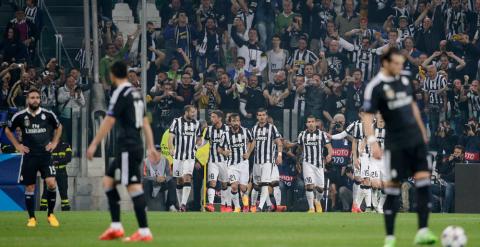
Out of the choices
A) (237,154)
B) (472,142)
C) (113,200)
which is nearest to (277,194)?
(237,154)

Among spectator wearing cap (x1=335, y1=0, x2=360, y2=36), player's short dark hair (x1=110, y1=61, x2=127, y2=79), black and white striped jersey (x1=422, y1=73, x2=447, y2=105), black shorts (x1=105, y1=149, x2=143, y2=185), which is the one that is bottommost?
black shorts (x1=105, y1=149, x2=143, y2=185)

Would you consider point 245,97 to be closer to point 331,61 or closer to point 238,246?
point 331,61

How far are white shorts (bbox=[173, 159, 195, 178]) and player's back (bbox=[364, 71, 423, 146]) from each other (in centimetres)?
1620

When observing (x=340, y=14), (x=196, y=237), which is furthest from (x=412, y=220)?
(x=340, y=14)

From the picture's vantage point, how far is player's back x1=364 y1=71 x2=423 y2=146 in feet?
49.1

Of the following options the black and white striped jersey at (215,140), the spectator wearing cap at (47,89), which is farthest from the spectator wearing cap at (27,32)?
the black and white striped jersey at (215,140)

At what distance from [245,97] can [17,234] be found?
1362cm

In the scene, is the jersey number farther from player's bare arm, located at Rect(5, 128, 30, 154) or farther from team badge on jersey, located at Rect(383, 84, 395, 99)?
player's bare arm, located at Rect(5, 128, 30, 154)

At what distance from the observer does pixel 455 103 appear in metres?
31.0

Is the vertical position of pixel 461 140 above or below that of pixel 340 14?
below

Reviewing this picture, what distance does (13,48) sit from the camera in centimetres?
3225

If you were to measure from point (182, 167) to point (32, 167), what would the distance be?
10251 millimetres

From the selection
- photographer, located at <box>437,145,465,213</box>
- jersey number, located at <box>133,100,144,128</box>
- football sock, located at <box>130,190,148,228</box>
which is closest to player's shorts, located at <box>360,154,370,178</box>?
photographer, located at <box>437,145,465,213</box>

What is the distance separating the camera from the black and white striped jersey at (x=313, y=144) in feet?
101
